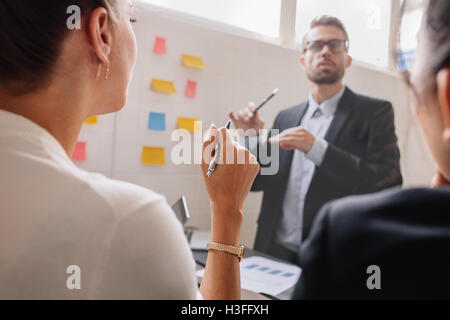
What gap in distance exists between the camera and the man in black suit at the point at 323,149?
5.11ft

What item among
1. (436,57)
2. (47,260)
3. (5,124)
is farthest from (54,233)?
(436,57)

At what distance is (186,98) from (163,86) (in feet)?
0.49

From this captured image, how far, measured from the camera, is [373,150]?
1.63 meters

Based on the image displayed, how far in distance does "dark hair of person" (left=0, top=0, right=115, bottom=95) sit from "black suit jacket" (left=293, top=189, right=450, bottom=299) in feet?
1.37

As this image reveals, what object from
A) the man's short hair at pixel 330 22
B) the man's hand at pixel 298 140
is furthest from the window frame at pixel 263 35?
the man's hand at pixel 298 140

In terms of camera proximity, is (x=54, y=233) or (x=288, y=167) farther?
(x=288, y=167)

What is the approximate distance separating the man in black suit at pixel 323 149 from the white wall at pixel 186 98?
8.0 inches

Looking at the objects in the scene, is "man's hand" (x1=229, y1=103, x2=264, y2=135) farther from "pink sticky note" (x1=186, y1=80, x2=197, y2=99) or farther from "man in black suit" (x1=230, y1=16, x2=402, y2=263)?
"pink sticky note" (x1=186, y1=80, x2=197, y2=99)

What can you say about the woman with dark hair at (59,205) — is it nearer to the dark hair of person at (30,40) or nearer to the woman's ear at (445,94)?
the dark hair of person at (30,40)

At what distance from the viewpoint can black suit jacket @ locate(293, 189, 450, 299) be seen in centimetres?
29

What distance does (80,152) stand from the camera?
1557 millimetres

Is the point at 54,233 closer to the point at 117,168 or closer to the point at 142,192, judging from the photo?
the point at 142,192

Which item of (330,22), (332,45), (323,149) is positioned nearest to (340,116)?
(323,149)

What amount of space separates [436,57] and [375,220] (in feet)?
0.56
